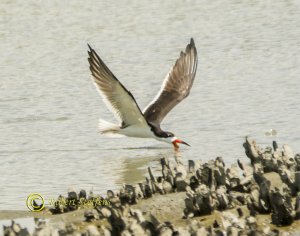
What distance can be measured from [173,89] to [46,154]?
214cm

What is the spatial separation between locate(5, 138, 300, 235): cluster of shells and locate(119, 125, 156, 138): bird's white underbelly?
278 centimetres

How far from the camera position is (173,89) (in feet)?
40.2

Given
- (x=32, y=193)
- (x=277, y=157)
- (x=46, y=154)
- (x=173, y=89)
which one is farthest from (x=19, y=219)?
(x=173, y=89)

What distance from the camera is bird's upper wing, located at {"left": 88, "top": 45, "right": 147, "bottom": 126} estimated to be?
10.3 metres

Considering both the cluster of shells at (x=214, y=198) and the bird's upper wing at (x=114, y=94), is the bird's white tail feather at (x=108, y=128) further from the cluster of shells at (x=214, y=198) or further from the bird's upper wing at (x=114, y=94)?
the cluster of shells at (x=214, y=198)

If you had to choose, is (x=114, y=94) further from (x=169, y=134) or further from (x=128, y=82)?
(x=128, y=82)

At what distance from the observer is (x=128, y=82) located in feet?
46.2

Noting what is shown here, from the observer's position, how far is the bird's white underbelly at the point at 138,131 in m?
11.2

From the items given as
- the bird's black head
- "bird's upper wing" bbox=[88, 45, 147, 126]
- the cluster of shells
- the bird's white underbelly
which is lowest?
the cluster of shells

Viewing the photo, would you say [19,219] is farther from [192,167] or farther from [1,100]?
[1,100]

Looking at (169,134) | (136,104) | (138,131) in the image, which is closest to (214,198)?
(136,104)

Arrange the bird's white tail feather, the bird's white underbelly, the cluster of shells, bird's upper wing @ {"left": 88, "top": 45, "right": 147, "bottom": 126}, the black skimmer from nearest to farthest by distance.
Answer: the cluster of shells
bird's upper wing @ {"left": 88, "top": 45, "right": 147, "bottom": 126}
the black skimmer
the bird's white tail feather
the bird's white underbelly

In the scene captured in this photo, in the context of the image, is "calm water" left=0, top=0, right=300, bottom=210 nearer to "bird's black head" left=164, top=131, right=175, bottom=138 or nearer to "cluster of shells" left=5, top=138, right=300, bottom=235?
"bird's black head" left=164, top=131, right=175, bottom=138

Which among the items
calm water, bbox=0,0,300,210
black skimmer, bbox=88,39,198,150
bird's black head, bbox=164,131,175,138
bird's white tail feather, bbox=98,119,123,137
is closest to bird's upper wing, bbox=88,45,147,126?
black skimmer, bbox=88,39,198,150
